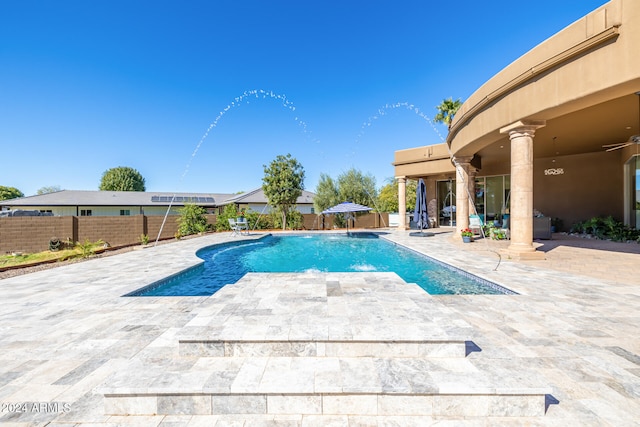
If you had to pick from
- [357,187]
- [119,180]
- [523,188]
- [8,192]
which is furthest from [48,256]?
[8,192]

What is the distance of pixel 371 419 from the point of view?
7.31 feet

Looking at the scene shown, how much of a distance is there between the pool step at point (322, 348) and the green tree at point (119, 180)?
66.8 meters

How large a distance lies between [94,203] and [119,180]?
34059 mm

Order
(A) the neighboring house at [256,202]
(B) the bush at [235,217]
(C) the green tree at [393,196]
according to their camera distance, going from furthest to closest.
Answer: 1. (C) the green tree at [393,196]
2. (A) the neighboring house at [256,202]
3. (B) the bush at [235,217]

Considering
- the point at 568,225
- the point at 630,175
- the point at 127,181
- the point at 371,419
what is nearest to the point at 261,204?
the point at 568,225

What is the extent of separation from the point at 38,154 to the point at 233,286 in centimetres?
5203

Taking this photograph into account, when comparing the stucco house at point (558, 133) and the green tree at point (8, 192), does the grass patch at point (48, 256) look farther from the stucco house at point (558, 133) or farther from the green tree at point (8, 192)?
the green tree at point (8, 192)

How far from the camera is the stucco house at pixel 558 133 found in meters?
5.84

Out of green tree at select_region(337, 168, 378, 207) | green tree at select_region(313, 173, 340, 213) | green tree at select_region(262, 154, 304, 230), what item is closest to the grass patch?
green tree at select_region(262, 154, 304, 230)

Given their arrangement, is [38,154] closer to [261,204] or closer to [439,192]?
A: [261,204]

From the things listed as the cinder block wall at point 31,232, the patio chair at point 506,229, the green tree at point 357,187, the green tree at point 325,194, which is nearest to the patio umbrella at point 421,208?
the patio chair at point 506,229

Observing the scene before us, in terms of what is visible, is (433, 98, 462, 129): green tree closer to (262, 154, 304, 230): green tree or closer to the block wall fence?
(262, 154, 304, 230): green tree

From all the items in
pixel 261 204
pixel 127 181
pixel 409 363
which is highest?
pixel 127 181

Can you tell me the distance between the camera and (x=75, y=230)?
14648 mm
